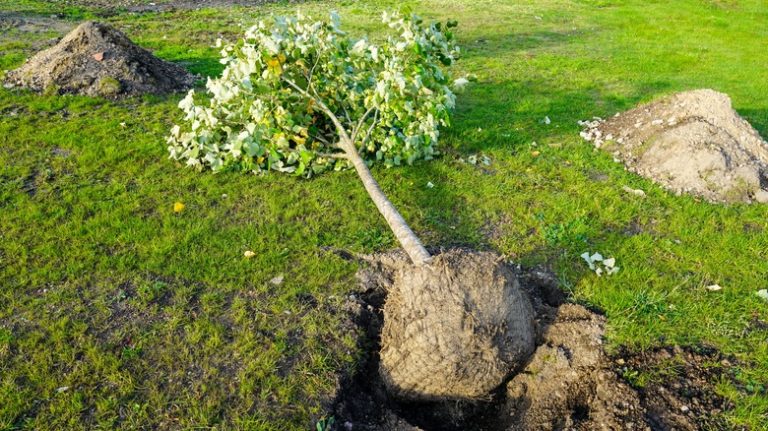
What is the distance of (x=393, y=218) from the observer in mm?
4961

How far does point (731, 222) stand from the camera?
5.99 meters

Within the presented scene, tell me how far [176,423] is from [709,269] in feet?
16.4

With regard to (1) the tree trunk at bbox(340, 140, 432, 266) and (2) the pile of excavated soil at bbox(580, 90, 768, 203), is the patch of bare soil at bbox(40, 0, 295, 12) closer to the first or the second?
(1) the tree trunk at bbox(340, 140, 432, 266)

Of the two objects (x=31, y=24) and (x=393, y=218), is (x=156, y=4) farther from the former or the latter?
(x=393, y=218)

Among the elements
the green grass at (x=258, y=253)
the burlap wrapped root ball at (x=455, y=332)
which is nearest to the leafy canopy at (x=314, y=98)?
the green grass at (x=258, y=253)

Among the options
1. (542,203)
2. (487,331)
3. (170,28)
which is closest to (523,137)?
(542,203)

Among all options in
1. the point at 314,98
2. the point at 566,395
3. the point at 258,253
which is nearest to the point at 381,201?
the point at 258,253

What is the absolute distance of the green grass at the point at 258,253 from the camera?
12.4 feet

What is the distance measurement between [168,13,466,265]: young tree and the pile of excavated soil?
9.93 feet

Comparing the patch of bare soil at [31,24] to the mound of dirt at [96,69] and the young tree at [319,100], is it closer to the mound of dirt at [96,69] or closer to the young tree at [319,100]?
the mound of dirt at [96,69]

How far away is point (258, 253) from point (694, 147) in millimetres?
5613

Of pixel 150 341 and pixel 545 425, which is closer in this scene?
pixel 545 425

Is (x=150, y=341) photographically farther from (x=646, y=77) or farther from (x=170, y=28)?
(x=170, y=28)

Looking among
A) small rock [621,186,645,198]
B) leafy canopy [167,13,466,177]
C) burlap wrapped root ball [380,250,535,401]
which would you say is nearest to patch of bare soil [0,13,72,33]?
leafy canopy [167,13,466,177]
